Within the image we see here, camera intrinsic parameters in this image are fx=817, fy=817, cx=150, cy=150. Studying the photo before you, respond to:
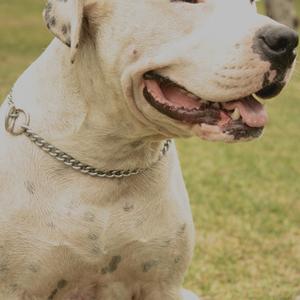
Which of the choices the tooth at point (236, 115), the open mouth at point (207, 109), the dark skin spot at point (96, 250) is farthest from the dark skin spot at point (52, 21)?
the dark skin spot at point (96, 250)

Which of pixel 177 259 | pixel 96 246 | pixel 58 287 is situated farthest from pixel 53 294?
pixel 177 259

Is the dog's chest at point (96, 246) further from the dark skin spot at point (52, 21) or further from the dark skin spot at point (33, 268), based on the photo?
the dark skin spot at point (52, 21)

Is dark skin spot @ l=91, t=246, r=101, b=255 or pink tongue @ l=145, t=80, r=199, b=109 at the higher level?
pink tongue @ l=145, t=80, r=199, b=109

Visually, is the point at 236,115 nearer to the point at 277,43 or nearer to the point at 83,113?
the point at 277,43

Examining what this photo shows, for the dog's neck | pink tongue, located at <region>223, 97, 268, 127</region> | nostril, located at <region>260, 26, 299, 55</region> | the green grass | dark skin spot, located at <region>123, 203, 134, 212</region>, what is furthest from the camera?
the green grass

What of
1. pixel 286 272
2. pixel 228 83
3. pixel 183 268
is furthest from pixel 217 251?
pixel 228 83

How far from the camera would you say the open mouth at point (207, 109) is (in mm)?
2957

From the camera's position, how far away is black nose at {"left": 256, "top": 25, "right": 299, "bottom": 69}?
2.82 meters

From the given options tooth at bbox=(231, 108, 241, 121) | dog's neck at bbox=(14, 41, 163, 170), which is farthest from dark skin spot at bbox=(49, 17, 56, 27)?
tooth at bbox=(231, 108, 241, 121)

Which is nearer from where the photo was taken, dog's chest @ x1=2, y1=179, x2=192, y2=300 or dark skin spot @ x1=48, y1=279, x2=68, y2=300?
dog's chest @ x1=2, y1=179, x2=192, y2=300

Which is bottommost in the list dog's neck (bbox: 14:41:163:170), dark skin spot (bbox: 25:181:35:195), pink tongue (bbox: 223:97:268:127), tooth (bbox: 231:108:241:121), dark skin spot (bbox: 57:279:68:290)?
dark skin spot (bbox: 57:279:68:290)

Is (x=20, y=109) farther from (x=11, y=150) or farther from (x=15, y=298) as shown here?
(x=15, y=298)

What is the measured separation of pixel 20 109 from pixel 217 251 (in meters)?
2.54

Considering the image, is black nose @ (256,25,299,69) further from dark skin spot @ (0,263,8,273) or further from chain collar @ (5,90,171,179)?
dark skin spot @ (0,263,8,273)
